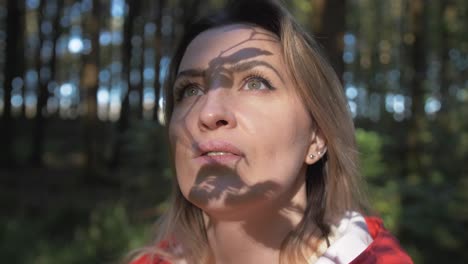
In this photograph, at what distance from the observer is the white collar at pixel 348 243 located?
1.58 metres

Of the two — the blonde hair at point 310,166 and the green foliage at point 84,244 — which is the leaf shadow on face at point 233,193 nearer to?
the blonde hair at point 310,166

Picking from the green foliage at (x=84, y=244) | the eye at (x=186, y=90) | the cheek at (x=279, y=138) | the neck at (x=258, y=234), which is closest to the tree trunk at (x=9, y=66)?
the green foliage at (x=84, y=244)

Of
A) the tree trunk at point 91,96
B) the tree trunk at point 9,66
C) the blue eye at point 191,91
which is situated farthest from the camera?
the tree trunk at point 9,66

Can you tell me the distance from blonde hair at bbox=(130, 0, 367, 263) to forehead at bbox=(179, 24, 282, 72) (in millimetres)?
47

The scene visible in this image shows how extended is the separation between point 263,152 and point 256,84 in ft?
0.84

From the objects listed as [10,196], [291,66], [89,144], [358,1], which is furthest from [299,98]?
[358,1]

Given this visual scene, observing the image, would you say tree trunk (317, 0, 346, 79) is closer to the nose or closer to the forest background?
the forest background

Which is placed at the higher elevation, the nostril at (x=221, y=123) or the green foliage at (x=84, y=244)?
the nostril at (x=221, y=123)

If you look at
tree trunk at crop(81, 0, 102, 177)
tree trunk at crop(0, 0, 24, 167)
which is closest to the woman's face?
tree trunk at crop(81, 0, 102, 177)

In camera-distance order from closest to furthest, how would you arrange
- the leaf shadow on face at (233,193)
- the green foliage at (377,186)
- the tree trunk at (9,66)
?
the leaf shadow on face at (233,193) → the green foliage at (377,186) → the tree trunk at (9,66)

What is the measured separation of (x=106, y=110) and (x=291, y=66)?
102 feet

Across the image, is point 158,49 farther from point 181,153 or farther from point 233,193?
point 233,193

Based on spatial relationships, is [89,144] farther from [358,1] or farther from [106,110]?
[358,1]

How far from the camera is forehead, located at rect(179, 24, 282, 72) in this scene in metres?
1.69
